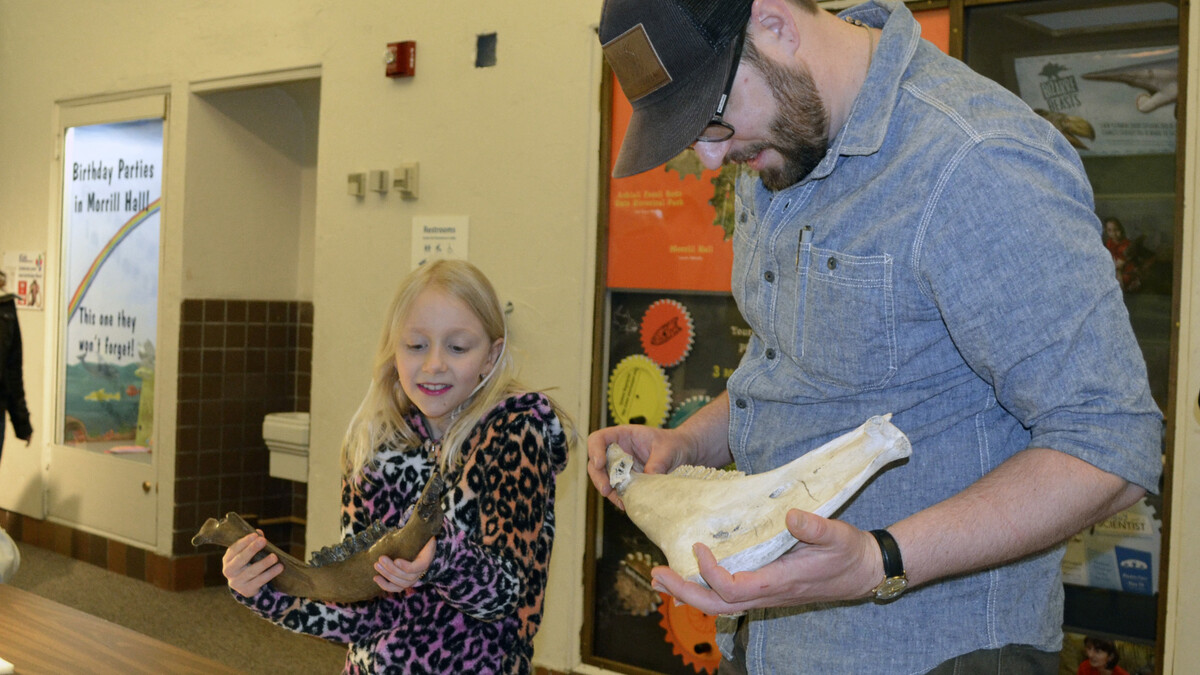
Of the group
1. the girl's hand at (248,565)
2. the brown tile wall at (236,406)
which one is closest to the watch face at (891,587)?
the girl's hand at (248,565)

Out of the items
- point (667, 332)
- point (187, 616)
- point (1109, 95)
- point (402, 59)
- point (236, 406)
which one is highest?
point (402, 59)

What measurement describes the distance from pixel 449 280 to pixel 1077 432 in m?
1.31

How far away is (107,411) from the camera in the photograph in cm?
575

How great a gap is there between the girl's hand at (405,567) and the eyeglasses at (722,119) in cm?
73

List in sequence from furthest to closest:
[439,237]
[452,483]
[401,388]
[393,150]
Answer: [393,150]
[439,237]
[401,388]
[452,483]

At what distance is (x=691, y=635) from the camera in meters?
3.44

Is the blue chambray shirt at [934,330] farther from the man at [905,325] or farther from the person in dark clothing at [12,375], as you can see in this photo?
the person in dark clothing at [12,375]

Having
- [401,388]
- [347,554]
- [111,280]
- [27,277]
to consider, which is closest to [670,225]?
[401,388]

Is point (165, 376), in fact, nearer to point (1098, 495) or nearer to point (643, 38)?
point (643, 38)

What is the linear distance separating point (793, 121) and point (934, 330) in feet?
0.94

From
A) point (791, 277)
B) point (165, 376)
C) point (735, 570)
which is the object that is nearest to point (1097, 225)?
point (791, 277)

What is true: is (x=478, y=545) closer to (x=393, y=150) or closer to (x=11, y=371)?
(x=393, y=150)

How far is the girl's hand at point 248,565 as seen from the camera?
5.21 feet

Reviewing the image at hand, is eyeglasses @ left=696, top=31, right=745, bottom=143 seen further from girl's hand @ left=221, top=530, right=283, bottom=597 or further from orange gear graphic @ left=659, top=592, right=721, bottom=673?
orange gear graphic @ left=659, top=592, right=721, bottom=673
